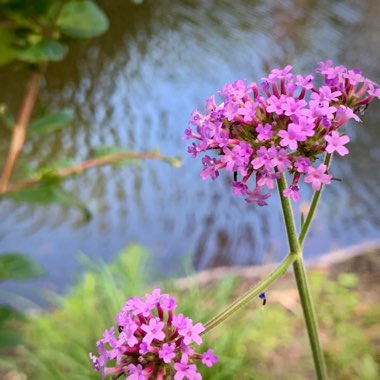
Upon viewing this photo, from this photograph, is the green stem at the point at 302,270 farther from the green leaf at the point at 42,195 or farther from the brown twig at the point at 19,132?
the brown twig at the point at 19,132

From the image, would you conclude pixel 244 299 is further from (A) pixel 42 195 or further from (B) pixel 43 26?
(B) pixel 43 26

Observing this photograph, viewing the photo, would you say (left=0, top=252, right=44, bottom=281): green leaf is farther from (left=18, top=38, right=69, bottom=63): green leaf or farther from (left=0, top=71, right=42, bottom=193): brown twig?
(left=18, top=38, right=69, bottom=63): green leaf

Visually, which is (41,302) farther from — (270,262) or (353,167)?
(353,167)

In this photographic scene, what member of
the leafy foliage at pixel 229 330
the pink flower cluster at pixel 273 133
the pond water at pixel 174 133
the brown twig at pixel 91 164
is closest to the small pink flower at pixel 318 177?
the pink flower cluster at pixel 273 133

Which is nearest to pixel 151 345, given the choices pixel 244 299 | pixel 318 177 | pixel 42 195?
pixel 244 299

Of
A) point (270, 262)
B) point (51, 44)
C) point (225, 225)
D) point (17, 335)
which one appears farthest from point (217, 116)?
point (225, 225)

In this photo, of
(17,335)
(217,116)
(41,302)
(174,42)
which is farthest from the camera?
(174,42)
